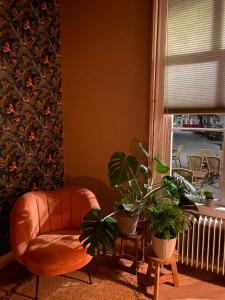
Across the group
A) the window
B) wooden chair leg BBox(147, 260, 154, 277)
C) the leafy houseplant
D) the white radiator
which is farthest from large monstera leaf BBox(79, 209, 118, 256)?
the window

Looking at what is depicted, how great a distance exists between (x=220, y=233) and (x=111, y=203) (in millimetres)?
1144

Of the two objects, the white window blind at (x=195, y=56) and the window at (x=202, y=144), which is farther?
the window at (x=202, y=144)

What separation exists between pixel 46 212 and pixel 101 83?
4.65ft

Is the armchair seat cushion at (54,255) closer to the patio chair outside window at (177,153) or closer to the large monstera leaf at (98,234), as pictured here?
the large monstera leaf at (98,234)

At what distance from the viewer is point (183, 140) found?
257 cm

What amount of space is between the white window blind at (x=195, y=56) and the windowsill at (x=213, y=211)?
0.86 metres

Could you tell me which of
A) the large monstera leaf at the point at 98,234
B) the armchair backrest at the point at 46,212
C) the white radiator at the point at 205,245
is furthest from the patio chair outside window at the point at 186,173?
the large monstera leaf at the point at 98,234

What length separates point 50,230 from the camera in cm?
244

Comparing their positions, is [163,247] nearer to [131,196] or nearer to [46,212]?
[131,196]

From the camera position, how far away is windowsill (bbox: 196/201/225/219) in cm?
230

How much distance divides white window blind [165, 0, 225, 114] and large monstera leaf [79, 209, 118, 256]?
1167 millimetres

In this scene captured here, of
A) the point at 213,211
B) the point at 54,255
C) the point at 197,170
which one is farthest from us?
the point at 197,170

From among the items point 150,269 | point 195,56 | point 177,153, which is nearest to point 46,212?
point 150,269

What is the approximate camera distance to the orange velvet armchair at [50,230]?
1982 mm
